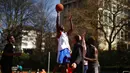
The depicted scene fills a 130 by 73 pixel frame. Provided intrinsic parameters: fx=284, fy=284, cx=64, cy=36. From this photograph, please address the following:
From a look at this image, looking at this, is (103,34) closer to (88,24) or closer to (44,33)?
(88,24)

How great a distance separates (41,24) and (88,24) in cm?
1114

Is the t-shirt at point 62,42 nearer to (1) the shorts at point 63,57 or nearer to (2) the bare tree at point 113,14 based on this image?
(1) the shorts at point 63,57

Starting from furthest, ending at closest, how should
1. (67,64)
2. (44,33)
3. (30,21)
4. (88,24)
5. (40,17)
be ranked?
(44,33) → (40,17) → (30,21) → (88,24) → (67,64)

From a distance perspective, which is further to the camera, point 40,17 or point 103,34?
point 40,17

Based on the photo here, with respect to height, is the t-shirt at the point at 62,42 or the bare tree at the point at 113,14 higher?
the bare tree at the point at 113,14

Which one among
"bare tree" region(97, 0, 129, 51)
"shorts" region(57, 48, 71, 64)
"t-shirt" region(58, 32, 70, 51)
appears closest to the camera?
"shorts" region(57, 48, 71, 64)

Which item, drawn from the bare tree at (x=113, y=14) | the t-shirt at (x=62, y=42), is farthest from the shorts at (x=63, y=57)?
the bare tree at (x=113, y=14)

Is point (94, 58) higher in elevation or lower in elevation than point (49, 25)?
lower

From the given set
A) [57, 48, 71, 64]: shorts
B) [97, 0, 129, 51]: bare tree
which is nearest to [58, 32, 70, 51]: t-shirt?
[57, 48, 71, 64]: shorts

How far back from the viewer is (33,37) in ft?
180

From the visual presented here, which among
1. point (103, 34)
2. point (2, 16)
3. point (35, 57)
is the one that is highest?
point (2, 16)

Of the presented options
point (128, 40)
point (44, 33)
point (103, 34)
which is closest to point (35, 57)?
point (44, 33)

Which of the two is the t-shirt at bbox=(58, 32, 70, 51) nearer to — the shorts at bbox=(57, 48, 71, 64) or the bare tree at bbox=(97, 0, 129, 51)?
the shorts at bbox=(57, 48, 71, 64)

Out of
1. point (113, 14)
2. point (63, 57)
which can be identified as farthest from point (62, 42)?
point (113, 14)
